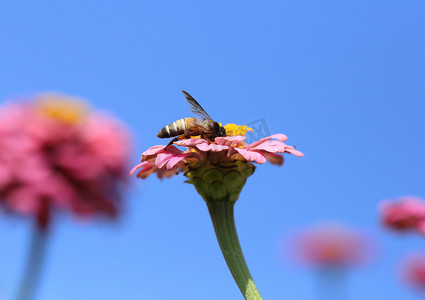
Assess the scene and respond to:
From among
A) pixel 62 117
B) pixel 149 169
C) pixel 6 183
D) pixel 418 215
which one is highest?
pixel 149 169

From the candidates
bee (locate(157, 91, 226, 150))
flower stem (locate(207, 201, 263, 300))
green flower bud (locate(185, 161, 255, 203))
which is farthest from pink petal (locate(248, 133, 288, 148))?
flower stem (locate(207, 201, 263, 300))

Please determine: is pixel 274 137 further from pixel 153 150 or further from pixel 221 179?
pixel 153 150

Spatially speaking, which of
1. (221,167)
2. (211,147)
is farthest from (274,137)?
(211,147)

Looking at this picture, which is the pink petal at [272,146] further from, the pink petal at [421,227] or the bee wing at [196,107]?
the pink petal at [421,227]

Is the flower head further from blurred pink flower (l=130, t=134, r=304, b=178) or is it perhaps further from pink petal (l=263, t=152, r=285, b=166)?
pink petal (l=263, t=152, r=285, b=166)

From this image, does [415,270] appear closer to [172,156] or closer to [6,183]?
[172,156]

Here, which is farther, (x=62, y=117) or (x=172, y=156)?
(x=172, y=156)

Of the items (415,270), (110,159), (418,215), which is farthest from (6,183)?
(415,270)
